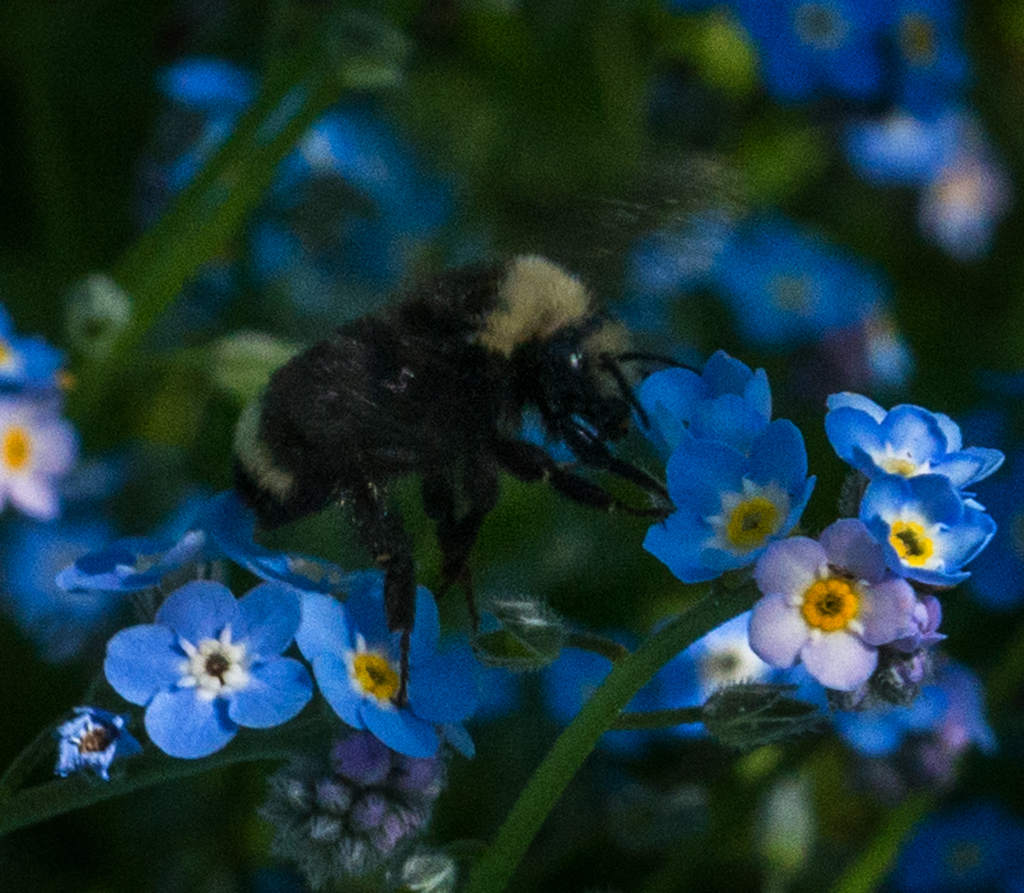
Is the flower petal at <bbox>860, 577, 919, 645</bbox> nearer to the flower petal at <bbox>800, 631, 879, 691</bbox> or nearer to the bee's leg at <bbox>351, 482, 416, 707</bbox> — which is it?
the flower petal at <bbox>800, 631, 879, 691</bbox>

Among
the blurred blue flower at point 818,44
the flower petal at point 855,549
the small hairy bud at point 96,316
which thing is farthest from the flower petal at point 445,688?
the blurred blue flower at point 818,44

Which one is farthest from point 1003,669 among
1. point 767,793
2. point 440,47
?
point 440,47

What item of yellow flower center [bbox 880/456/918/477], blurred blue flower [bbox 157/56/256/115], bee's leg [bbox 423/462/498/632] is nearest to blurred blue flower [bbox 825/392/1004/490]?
yellow flower center [bbox 880/456/918/477]

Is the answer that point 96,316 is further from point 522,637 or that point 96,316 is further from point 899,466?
point 899,466

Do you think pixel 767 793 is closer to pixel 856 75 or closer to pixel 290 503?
pixel 290 503

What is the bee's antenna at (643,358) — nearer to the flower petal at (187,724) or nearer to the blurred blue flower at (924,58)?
the flower petal at (187,724)
